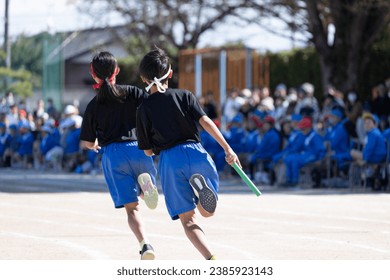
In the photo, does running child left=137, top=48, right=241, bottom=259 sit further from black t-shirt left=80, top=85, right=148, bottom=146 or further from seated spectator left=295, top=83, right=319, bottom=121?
Result: seated spectator left=295, top=83, right=319, bottom=121

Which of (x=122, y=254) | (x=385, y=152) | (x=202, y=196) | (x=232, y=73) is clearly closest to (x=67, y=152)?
(x=232, y=73)

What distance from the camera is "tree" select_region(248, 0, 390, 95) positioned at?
100 feet

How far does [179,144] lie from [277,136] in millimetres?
14486

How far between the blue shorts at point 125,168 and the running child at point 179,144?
879mm

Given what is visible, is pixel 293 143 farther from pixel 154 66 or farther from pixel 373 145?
pixel 154 66

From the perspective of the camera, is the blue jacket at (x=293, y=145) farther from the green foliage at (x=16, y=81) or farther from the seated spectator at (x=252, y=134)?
the green foliage at (x=16, y=81)

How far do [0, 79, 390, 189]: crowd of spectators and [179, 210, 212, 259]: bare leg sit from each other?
11630 millimetres

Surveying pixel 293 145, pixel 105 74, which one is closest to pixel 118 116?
pixel 105 74

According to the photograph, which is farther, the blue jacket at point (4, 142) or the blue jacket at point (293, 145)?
the blue jacket at point (4, 142)

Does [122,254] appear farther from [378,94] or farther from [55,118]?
[55,118]

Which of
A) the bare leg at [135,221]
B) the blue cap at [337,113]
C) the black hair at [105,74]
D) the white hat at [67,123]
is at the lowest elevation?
the white hat at [67,123]

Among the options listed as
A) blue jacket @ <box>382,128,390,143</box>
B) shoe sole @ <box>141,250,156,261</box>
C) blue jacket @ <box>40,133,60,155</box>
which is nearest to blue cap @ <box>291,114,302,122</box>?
blue jacket @ <box>382,128,390,143</box>

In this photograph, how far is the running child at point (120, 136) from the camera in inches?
431

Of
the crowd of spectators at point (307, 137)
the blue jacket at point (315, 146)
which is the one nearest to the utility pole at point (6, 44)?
the crowd of spectators at point (307, 137)
